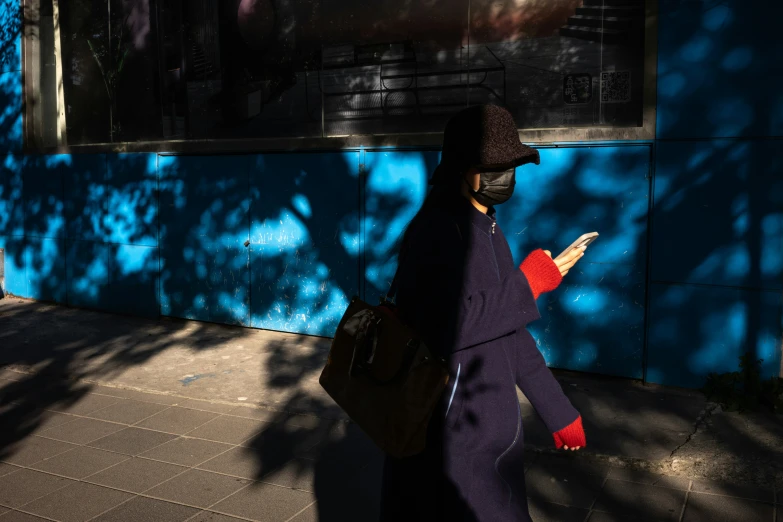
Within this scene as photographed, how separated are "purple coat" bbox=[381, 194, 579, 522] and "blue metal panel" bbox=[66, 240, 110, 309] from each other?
317 inches

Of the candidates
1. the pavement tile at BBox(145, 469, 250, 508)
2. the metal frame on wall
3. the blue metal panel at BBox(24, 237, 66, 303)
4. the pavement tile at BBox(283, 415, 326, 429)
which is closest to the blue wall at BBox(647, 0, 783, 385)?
the metal frame on wall

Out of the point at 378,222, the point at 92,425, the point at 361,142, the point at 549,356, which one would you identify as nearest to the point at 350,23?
the point at 361,142

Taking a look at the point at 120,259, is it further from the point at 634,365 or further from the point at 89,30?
the point at 634,365

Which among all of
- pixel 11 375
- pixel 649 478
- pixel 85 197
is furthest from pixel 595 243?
pixel 85 197

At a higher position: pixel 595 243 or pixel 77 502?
pixel 595 243

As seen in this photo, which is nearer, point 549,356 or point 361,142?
point 549,356

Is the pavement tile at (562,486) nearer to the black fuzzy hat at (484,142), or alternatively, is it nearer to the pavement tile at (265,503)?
the pavement tile at (265,503)

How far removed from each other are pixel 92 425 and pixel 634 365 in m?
4.32

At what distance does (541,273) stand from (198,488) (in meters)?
2.96

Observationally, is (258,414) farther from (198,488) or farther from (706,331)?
(706,331)

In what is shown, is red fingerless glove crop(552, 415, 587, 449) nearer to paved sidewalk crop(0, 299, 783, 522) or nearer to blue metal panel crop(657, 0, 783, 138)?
Result: paved sidewalk crop(0, 299, 783, 522)

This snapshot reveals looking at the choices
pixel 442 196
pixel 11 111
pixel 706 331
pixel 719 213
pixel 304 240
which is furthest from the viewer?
pixel 11 111

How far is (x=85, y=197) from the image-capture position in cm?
985

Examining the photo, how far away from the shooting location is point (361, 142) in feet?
24.8
